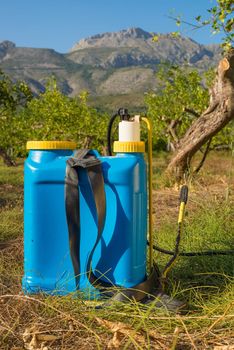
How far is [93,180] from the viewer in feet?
6.72

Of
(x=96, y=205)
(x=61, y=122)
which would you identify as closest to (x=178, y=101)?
(x=61, y=122)

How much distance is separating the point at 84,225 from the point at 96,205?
0.57 ft

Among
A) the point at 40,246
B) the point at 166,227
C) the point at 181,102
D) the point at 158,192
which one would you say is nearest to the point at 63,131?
the point at 181,102

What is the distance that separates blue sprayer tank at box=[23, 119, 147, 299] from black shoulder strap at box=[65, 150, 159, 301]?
0.15ft

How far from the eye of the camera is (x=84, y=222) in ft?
7.09

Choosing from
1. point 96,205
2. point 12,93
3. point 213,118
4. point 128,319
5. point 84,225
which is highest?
point 12,93

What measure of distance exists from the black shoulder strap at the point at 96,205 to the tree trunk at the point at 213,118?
367 cm

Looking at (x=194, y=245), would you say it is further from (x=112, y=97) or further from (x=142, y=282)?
(x=112, y=97)

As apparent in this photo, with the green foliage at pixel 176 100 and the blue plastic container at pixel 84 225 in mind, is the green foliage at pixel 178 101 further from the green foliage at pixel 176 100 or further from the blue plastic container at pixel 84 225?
the blue plastic container at pixel 84 225

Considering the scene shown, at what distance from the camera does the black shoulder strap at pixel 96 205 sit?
2.05 m

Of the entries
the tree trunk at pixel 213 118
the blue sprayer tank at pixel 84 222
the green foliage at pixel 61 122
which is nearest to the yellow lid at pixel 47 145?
the blue sprayer tank at pixel 84 222

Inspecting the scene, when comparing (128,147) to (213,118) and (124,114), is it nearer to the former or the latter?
(124,114)

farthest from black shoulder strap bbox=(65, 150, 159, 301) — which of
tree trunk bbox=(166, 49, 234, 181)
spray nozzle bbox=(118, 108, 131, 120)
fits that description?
tree trunk bbox=(166, 49, 234, 181)

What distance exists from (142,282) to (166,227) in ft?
5.42
